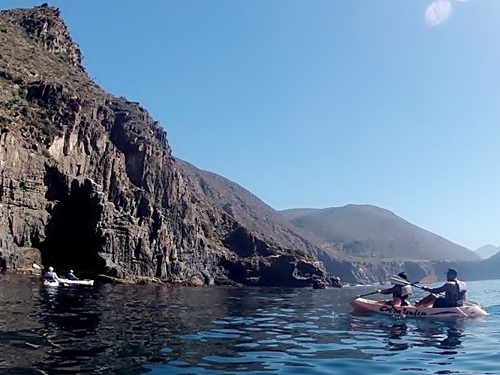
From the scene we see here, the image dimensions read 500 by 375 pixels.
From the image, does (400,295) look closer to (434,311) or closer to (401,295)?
(401,295)

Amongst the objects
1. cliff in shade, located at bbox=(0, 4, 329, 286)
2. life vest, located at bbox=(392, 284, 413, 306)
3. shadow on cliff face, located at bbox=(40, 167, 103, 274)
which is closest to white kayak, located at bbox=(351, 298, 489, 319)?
life vest, located at bbox=(392, 284, 413, 306)

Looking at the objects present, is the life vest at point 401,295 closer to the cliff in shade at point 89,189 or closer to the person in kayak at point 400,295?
the person in kayak at point 400,295

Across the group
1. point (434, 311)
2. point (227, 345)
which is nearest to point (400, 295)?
point (434, 311)

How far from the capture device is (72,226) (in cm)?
7275

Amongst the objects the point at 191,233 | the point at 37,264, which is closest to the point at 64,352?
the point at 37,264

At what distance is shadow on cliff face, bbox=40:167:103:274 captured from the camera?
6894 cm

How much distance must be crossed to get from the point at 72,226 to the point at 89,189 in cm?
598

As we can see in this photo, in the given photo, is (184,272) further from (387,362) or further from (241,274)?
(387,362)

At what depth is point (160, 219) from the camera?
87000 mm

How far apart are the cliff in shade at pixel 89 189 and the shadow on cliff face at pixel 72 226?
15cm

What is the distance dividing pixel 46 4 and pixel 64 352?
134 m

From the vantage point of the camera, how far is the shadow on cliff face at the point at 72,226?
68938 mm

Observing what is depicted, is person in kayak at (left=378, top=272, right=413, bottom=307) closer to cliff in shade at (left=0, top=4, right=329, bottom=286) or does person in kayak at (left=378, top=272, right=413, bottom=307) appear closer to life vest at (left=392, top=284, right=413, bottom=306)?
life vest at (left=392, top=284, right=413, bottom=306)

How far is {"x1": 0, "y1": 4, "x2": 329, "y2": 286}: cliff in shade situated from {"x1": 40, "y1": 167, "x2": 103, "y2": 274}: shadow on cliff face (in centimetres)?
15
